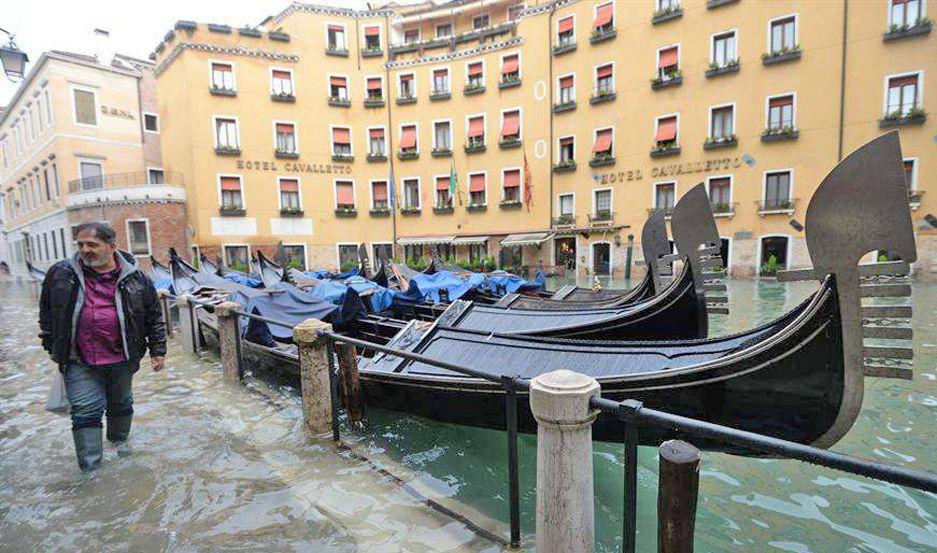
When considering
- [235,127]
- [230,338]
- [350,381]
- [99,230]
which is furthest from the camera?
[235,127]

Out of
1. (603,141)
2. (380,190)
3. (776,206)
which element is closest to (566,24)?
(603,141)

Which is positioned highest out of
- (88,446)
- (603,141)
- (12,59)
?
(603,141)

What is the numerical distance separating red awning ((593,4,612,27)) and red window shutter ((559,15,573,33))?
1.02m

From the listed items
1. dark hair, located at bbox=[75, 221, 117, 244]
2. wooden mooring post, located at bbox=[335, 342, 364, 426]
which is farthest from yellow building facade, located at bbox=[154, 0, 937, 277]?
dark hair, located at bbox=[75, 221, 117, 244]

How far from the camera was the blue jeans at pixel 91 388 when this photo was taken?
2.63 meters

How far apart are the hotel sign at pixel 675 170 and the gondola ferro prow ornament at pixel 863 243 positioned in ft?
48.5

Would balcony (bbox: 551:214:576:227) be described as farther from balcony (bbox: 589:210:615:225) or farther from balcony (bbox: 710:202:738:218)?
balcony (bbox: 710:202:738:218)

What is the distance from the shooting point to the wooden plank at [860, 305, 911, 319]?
217cm

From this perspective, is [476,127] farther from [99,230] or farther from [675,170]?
[99,230]

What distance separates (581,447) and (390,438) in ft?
8.23

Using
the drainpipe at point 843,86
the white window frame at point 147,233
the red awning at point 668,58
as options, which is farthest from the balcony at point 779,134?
the white window frame at point 147,233

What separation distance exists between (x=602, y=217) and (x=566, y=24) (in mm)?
7204

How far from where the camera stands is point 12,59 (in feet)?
17.1

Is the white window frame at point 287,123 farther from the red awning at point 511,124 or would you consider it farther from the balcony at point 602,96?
the balcony at point 602,96
